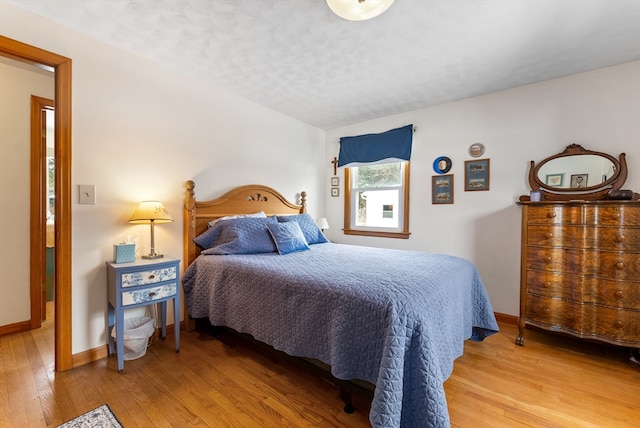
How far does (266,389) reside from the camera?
1.74 metres

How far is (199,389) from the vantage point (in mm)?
1729

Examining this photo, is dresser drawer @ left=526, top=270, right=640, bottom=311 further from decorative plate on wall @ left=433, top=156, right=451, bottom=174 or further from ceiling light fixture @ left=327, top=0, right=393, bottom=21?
ceiling light fixture @ left=327, top=0, right=393, bottom=21

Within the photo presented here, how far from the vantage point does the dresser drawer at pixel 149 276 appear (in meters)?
1.94

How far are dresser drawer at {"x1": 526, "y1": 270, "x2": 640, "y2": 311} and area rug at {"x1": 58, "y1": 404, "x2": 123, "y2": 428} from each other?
307 centimetres

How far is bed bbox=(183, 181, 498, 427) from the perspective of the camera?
1.24m

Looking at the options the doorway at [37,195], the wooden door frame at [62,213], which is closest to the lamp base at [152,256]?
the wooden door frame at [62,213]

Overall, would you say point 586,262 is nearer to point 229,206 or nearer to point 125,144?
point 229,206

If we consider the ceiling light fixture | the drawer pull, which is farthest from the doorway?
the drawer pull

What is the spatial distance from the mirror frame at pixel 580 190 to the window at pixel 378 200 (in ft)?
4.29

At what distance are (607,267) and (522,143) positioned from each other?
1321mm

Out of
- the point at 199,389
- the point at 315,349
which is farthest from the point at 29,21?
the point at 315,349

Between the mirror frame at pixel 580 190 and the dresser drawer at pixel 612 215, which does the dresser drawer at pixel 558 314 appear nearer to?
the dresser drawer at pixel 612 215

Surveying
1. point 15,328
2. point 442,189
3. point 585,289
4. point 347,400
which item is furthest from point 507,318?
point 15,328

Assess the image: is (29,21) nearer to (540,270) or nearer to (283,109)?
(283,109)
